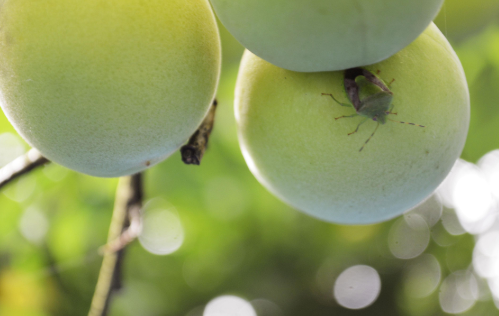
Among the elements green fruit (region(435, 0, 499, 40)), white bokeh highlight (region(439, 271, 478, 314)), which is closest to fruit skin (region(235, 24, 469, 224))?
green fruit (region(435, 0, 499, 40))

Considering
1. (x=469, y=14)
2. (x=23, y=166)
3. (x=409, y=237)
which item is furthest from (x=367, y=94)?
(x=409, y=237)

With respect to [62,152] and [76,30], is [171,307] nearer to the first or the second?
[62,152]

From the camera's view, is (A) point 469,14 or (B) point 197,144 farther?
(A) point 469,14

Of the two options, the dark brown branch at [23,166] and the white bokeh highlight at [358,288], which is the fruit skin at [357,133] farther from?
the white bokeh highlight at [358,288]

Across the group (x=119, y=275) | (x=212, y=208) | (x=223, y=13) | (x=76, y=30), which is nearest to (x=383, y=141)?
(x=223, y=13)

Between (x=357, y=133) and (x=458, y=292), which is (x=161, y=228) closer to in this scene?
(x=357, y=133)
